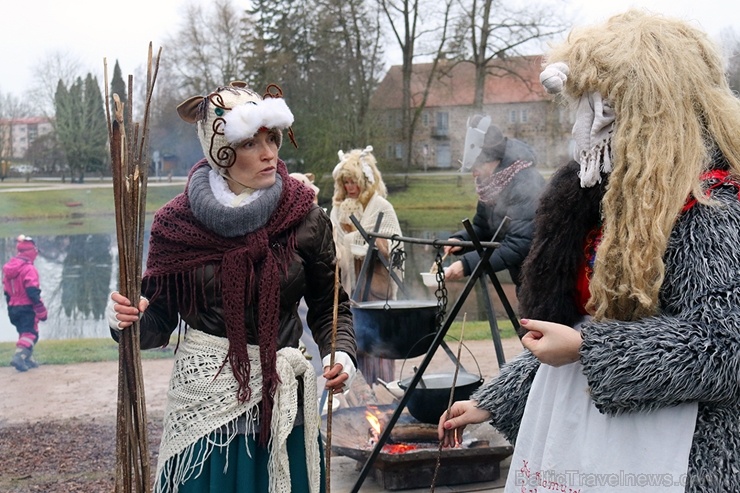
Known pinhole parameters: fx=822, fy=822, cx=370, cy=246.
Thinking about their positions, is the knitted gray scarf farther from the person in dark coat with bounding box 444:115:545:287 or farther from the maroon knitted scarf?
the person in dark coat with bounding box 444:115:545:287

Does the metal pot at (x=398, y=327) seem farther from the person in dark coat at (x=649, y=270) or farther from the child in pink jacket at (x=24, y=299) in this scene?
the child in pink jacket at (x=24, y=299)

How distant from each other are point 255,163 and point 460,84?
45.9 ft

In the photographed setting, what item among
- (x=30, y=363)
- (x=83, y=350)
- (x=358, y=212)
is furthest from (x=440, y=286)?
(x=83, y=350)

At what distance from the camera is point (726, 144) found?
174cm

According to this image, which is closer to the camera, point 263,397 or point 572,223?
point 572,223

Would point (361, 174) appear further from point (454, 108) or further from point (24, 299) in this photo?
point (454, 108)

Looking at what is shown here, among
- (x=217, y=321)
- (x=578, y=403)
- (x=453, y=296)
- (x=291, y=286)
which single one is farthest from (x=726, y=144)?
(x=453, y=296)

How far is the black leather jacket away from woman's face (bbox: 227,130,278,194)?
6.9 inches

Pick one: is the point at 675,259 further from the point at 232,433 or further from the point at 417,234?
the point at 417,234

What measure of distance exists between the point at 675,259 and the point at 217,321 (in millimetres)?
1301

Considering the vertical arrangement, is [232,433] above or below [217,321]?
below

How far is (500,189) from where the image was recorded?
16.4 ft

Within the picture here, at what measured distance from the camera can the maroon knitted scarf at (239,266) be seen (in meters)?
2.35

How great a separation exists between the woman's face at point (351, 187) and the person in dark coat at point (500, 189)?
4.62 ft
